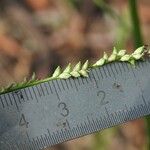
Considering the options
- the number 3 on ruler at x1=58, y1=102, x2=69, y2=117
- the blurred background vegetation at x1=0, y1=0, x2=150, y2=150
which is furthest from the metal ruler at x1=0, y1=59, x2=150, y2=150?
the blurred background vegetation at x1=0, y1=0, x2=150, y2=150

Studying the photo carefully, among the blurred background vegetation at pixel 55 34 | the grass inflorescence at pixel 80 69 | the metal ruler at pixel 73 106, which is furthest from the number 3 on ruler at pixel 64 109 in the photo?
the blurred background vegetation at pixel 55 34

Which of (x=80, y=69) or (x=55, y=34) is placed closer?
(x=80, y=69)

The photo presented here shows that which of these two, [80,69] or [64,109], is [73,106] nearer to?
[64,109]

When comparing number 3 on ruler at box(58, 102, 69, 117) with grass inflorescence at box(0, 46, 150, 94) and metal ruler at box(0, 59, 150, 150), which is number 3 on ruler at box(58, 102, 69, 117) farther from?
grass inflorescence at box(0, 46, 150, 94)

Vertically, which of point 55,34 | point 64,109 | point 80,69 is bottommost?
point 64,109

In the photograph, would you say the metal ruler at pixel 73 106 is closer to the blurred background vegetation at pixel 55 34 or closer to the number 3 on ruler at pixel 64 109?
the number 3 on ruler at pixel 64 109

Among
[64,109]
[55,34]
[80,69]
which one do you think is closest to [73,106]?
[64,109]
